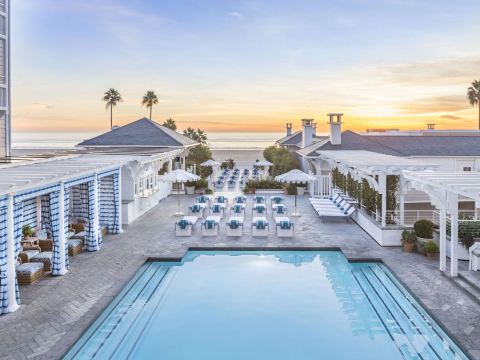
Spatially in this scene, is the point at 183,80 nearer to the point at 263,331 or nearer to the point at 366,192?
the point at 366,192

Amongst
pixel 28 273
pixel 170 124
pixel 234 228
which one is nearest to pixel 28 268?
pixel 28 273

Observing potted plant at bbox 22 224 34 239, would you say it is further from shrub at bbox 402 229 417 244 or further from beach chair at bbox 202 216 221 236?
shrub at bbox 402 229 417 244

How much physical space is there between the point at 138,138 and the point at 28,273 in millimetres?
20081

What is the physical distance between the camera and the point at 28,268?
Answer: 11477 millimetres

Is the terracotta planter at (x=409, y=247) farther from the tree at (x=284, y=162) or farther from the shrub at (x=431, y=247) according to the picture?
the tree at (x=284, y=162)

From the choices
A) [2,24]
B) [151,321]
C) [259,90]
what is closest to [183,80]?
[259,90]

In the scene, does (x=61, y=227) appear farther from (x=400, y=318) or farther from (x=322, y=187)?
(x=322, y=187)

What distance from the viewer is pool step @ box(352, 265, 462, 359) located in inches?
330

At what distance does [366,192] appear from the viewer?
19000 millimetres

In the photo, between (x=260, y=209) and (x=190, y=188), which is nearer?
(x=260, y=209)

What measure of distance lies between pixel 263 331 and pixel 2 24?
1899cm

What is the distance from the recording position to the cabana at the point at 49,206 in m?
9.53

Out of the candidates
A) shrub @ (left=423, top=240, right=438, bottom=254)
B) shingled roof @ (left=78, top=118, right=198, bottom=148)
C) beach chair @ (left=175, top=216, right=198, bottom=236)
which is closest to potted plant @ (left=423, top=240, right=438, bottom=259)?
shrub @ (left=423, top=240, right=438, bottom=254)

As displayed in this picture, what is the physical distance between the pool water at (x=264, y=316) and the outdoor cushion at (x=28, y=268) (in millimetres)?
2454
